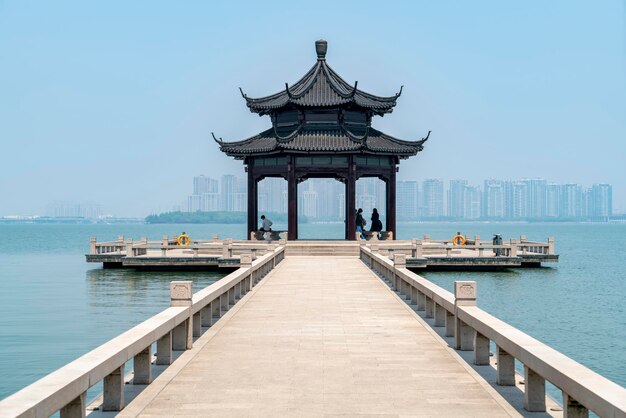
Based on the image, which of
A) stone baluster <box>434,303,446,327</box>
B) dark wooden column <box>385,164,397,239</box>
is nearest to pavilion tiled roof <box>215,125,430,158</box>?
dark wooden column <box>385,164,397,239</box>

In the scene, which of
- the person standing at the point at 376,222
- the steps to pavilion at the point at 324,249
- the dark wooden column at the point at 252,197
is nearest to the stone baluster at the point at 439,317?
the steps to pavilion at the point at 324,249

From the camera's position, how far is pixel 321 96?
44031 millimetres

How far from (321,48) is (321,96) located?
4174mm

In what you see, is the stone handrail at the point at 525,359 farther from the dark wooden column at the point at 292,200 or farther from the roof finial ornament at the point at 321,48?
the roof finial ornament at the point at 321,48

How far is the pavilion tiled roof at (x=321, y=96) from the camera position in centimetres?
4325

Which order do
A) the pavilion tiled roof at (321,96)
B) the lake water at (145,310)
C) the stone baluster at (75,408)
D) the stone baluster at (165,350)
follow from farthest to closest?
the pavilion tiled roof at (321,96) → the lake water at (145,310) → the stone baluster at (165,350) → the stone baluster at (75,408)

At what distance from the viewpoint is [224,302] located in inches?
696

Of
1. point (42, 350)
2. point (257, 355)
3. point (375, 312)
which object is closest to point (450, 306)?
point (257, 355)

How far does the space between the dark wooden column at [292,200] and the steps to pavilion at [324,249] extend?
2707 mm

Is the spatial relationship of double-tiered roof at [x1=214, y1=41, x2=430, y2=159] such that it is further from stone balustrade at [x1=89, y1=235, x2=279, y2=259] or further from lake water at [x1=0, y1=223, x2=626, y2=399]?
lake water at [x1=0, y1=223, x2=626, y2=399]

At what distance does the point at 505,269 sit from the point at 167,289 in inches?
730

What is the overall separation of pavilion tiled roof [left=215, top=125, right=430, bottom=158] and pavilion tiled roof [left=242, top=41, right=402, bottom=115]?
4.80ft

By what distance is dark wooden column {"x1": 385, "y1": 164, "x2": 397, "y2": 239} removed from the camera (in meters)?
44.3

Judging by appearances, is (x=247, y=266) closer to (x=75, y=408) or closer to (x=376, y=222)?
(x=75, y=408)
